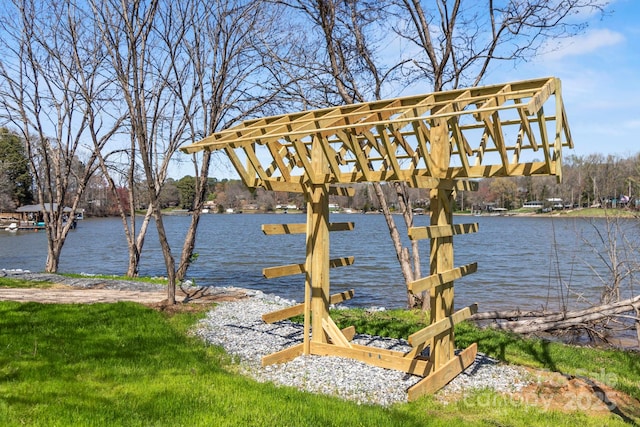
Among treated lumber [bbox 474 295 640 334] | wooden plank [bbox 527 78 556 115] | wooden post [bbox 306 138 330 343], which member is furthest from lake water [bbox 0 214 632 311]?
wooden plank [bbox 527 78 556 115]

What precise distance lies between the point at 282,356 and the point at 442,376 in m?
2.06

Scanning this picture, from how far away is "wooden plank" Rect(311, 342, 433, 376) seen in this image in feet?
19.5

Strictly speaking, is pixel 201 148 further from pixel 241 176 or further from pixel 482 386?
pixel 482 386

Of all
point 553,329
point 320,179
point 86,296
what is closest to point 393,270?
point 553,329

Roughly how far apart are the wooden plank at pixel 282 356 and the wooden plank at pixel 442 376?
185cm

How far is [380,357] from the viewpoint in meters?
6.25

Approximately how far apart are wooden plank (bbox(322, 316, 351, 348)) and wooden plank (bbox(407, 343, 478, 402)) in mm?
1373

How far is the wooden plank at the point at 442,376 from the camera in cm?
521

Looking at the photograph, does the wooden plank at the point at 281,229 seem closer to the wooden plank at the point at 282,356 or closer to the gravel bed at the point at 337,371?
the wooden plank at the point at 282,356

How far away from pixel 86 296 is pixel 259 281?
377 inches

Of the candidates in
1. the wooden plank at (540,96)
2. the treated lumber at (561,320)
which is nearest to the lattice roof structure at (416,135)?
the wooden plank at (540,96)

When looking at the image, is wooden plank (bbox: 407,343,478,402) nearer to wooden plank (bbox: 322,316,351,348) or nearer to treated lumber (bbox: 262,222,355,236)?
wooden plank (bbox: 322,316,351,348)

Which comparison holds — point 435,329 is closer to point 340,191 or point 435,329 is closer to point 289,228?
point 289,228

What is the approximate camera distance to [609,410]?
5.13 m
